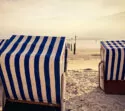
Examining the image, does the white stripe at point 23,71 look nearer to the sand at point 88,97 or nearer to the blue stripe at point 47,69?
the blue stripe at point 47,69

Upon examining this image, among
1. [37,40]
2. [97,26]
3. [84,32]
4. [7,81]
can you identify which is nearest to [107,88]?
[37,40]

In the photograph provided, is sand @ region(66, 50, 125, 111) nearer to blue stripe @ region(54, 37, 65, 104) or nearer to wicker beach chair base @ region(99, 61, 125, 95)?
wicker beach chair base @ region(99, 61, 125, 95)

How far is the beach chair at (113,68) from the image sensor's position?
6148 millimetres

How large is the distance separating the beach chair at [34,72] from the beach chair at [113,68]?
86.1 inches

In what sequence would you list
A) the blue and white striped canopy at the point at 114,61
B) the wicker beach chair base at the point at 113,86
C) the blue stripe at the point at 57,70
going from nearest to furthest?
1. the blue stripe at the point at 57,70
2. the blue and white striped canopy at the point at 114,61
3. the wicker beach chair base at the point at 113,86

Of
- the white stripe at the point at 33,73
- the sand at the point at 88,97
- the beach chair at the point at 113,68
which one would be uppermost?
the white stripe at the point at 33,73

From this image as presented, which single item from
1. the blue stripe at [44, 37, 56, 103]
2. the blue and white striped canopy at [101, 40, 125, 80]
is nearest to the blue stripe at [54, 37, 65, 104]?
the blue stripe at [44, 37, 56, 103]

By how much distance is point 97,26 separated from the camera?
35531 millimetres

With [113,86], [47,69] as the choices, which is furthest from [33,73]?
[113,86]

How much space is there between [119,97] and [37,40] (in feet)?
10.2

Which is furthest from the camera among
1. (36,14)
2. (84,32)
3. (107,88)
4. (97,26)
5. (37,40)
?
(97,26)

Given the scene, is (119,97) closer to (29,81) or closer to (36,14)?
(29,81)

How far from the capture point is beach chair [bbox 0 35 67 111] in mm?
3857

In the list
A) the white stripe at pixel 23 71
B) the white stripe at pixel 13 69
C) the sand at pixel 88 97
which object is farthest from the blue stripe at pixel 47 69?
the sand at pixel 88 97
